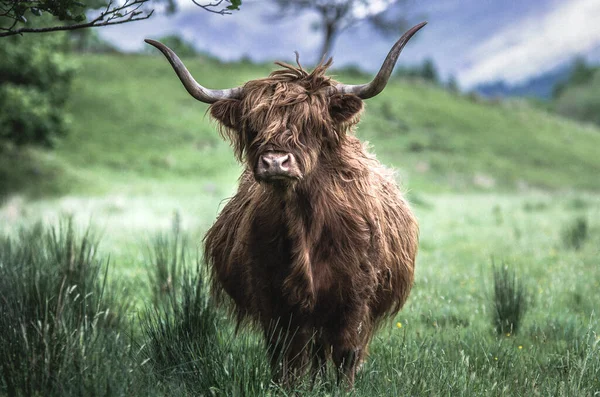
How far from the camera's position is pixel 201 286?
4.15 meters

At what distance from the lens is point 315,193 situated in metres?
3.68

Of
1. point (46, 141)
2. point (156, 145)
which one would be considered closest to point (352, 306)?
point (46, 141)

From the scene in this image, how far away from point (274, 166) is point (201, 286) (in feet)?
4.35

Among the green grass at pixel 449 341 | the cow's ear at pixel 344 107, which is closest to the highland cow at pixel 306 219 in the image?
the cow's ear at pixel 344 107

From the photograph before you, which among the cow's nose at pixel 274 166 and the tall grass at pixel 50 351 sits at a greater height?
the cow's nose at pixel 274 166

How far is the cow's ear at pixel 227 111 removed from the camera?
148 inches

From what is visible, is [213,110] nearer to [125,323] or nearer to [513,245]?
[125,323]

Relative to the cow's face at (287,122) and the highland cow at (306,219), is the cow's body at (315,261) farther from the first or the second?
the cow's face at (287,122)

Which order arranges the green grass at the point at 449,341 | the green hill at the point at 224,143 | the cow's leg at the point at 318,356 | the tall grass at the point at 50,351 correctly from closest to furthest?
the tall grass at the point at 50,351
the green grass at the point at 449,341
the cow's leg at the point at 318,356
the green hill at the point at 224,143

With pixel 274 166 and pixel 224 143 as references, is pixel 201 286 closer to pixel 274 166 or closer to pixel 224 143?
pixel 274 166

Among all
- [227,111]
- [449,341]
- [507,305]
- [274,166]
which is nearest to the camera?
[274,166]

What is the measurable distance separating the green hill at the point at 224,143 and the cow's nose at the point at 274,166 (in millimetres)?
19653

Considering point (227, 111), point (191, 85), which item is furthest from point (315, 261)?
point (191, 85)

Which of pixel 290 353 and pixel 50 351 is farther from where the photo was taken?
pixel 290 353
